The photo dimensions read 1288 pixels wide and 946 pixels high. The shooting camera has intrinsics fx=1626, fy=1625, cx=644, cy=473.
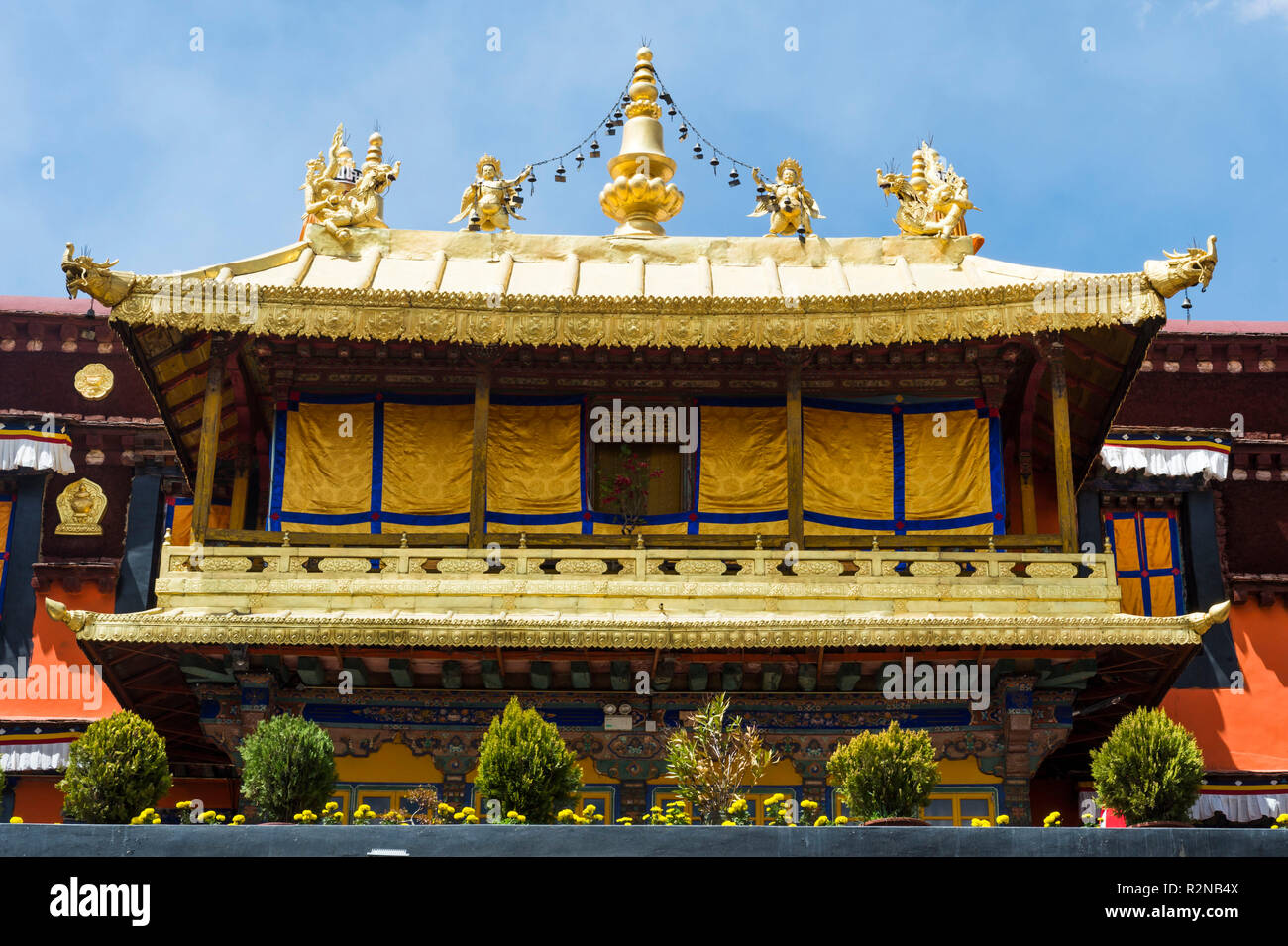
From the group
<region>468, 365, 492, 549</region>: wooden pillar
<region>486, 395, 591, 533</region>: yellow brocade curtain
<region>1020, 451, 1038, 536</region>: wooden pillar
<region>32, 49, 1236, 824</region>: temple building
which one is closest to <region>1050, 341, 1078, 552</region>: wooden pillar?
<region>32, 49, 1236, 824</region>: temple building

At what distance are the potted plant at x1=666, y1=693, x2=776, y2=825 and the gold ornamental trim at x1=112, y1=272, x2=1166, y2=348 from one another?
5177 mm

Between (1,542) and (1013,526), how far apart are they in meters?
16.1

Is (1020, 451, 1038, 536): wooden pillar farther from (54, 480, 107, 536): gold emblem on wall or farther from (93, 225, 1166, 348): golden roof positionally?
(54, 480, 107, 536): gold emblem on wall

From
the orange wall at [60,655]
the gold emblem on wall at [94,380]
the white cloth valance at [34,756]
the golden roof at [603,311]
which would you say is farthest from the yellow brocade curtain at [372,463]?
the gold emblem on wall at [94,380]

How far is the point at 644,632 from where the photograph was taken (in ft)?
58.2

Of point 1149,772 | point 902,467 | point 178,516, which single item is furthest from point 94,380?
point 1149,772

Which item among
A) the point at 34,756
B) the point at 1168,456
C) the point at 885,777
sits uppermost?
the point at 1168,456

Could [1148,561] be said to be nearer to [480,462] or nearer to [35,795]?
[480,462]

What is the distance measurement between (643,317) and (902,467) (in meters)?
3.93

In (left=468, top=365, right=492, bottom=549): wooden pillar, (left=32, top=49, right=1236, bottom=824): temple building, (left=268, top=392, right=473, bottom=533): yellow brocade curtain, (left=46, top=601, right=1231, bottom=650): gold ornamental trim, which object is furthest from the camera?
(left=268, top=392, right=473, bottom=533): yellow brocade curtain

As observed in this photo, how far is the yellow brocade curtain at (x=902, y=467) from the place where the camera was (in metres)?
20.7

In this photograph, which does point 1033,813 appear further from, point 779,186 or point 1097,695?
point 779,186

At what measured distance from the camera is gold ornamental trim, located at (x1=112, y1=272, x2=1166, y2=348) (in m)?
19.7

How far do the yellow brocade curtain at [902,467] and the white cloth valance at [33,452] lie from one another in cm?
1301
